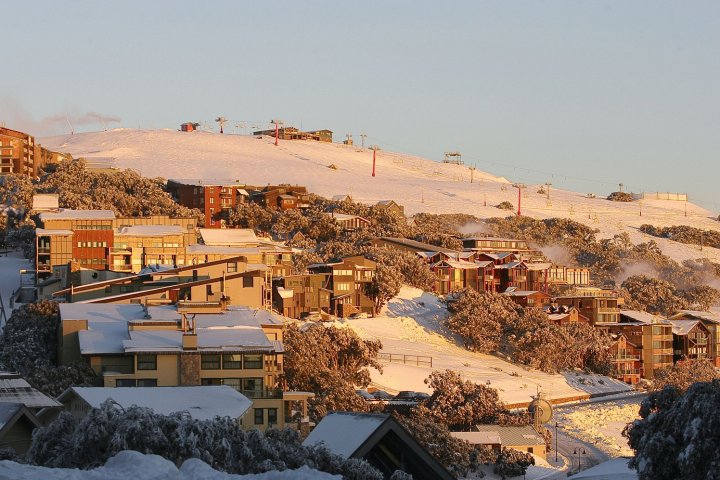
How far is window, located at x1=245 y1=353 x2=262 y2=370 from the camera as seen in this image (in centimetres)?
5621

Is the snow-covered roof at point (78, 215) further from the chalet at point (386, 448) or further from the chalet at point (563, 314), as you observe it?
the chalet at point (386, 448)

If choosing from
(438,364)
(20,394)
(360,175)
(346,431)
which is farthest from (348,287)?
(360,175)

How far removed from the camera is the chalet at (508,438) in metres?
58.4

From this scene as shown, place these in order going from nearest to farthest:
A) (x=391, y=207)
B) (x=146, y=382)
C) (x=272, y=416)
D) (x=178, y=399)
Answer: (x=178, y=399), (x=272, y=416), (x=146, y=382), (x=391, y=207)

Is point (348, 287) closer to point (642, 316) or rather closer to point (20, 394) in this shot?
point (642, 316)

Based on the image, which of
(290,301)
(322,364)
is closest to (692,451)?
(322,364)

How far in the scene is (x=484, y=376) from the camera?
247ft

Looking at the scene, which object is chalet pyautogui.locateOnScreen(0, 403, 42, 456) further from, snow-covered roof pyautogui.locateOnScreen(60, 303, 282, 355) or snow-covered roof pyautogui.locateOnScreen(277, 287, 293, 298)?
snow-covered roof pyautogui.locateOnScreen(277, 287, 293, 298)

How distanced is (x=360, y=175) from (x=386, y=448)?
14282cm

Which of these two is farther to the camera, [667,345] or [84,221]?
[667,345]

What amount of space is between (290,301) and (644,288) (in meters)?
35.2

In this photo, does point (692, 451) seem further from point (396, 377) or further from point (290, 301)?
point (290, 301)

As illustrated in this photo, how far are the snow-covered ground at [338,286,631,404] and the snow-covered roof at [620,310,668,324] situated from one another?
38.8ft

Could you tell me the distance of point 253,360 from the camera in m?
56.3
